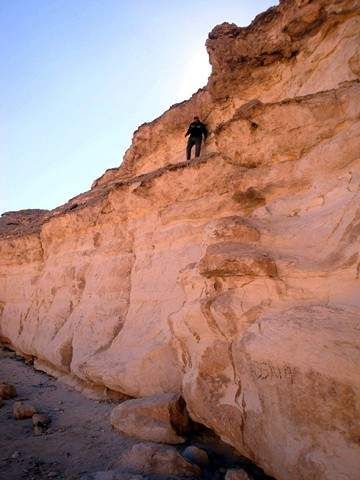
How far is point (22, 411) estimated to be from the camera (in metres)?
4.80

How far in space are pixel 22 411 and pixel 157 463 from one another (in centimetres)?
270

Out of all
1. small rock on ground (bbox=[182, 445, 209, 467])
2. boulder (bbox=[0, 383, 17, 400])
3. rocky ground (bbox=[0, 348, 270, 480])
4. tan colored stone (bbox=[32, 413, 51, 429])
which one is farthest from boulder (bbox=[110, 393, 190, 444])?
boulder (bbox=[0, 383, 17, 400])

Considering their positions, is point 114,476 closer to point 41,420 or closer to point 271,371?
point 271,371

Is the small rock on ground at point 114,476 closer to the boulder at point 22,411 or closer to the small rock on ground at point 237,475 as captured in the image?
the small rock on ground at point 237,475

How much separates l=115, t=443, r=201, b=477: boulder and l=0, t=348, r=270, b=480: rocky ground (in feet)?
0.29

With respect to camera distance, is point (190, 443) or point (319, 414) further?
point (190, 443)

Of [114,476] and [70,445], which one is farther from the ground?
[114,476]

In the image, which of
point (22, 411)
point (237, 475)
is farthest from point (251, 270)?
point (22, 411)

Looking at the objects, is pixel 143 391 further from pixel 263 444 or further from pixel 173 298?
pixel 263 444

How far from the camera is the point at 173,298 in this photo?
190 inches

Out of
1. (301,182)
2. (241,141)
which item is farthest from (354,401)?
(241,141)

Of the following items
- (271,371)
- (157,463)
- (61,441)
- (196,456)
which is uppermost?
(271,371)

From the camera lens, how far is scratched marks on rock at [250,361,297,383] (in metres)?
2.72

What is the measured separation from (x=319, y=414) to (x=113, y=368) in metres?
3.15
